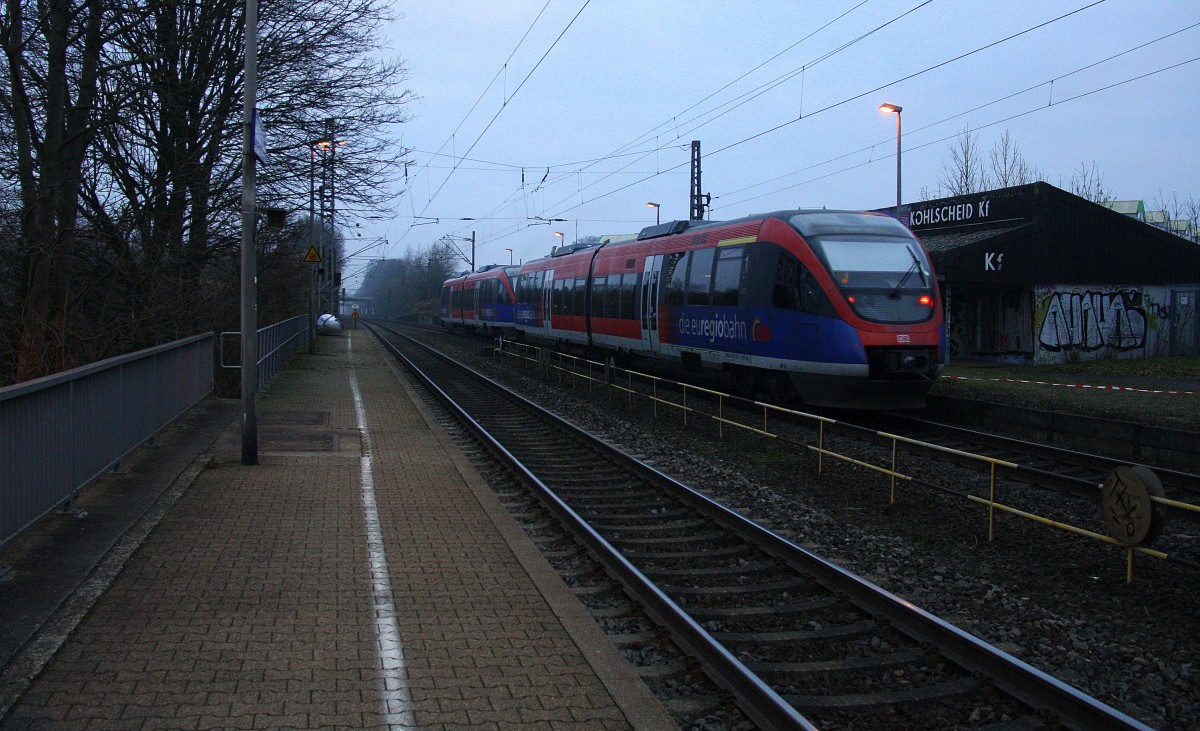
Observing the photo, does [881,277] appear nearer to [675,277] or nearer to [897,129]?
[675,277]

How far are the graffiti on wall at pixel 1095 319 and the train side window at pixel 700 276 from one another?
12786 mm

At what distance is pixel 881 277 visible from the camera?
13.3 metres

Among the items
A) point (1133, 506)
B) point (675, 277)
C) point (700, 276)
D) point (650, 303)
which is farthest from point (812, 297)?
point (1133, 506)

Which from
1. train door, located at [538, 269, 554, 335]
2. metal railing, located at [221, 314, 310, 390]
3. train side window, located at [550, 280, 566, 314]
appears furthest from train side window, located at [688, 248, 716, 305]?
train door, located at [538, 269, 554, 335]

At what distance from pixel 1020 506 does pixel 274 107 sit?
51.5ft

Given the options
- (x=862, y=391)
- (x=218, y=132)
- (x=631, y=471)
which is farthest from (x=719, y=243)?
(x=218, y=132)

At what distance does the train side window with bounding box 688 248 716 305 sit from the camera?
16.4 m

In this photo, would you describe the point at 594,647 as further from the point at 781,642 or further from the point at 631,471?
the point at 631,471

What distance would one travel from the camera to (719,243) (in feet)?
53.1

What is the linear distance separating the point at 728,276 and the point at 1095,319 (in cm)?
1561

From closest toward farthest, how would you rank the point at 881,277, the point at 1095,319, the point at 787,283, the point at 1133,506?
the point at 1133,506 → the point at 881,277 → the point at 787,283 → the point at 1095,319

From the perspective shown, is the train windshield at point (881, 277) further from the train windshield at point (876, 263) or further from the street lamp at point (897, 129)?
the street lamp at point (897, 129)

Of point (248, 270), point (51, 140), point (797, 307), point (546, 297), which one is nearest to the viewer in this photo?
point (248, 270)

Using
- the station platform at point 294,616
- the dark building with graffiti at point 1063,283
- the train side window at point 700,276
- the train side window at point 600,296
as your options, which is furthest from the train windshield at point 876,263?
the dark building with graffiti at point 1063,283
